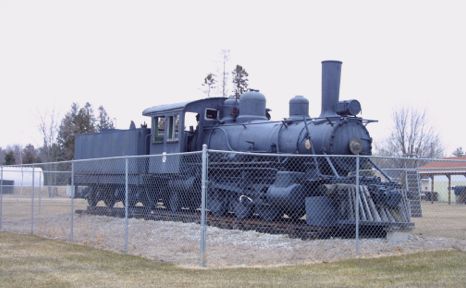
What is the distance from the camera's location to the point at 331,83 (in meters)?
15.2

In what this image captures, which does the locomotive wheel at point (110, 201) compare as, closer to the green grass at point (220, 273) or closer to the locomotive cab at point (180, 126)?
the locomotive cab at point (180, 126)

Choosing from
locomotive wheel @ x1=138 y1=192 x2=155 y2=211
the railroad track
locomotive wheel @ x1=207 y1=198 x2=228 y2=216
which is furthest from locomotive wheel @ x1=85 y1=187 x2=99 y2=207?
locomotive wheel @ x1=207 y1=198 x2=228 y2=216

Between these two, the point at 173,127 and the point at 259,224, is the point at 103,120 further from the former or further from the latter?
the point at 259,224

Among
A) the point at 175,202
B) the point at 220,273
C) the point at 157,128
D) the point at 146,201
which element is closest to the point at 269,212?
the point at 175,202

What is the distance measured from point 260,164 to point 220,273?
6.82m

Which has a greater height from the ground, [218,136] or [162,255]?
[218,136]

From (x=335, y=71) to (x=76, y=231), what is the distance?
8234 millimetres

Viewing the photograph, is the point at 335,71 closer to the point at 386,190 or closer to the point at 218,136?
the point at 386,190

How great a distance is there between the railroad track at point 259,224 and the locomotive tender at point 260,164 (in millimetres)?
228

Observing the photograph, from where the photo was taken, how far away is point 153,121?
20391mm

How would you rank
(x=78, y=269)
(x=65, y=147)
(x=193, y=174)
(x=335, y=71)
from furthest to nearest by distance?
(x=65, y=147) < (x=193, y=174) < (x=335, y=71) < (x=78, y=269)

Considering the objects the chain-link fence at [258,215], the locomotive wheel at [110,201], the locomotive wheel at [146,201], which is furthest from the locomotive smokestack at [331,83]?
the locomotive wheel at [110,201]

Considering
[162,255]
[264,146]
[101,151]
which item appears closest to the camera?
[162,255]

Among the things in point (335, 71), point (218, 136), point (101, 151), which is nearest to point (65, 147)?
point (101, 151)
